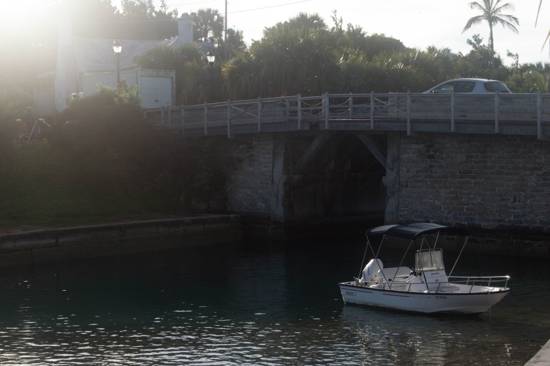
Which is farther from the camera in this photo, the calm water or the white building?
the white building

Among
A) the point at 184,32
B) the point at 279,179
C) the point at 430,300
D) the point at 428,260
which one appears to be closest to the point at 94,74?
the point at 184,32

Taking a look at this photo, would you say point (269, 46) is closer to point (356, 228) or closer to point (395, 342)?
point (356, 228)

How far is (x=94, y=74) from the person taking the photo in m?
62.7

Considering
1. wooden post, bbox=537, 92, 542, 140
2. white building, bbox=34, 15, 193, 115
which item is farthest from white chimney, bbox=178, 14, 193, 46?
wooden post, bbox=537, 92, 542, 140

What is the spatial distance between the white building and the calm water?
2315cm

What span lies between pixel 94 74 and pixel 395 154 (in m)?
30.1

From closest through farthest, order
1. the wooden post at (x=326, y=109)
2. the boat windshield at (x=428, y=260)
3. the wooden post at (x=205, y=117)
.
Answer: the boat windshield at (x=428, y=260), the wooden post at (x=326, y=109), the wooden post at (x=205, y=117)

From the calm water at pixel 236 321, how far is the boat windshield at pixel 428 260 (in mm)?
1605

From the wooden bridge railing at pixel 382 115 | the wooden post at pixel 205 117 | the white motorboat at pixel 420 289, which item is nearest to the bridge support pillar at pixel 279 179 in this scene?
the wooden bridge railing at pixel 382 115

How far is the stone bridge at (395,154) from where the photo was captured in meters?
35.3

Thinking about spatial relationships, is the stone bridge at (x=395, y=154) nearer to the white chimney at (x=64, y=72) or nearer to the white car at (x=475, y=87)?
the white car at (x=475, y=87)

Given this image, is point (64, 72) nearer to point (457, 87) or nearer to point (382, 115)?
point (382, 115)

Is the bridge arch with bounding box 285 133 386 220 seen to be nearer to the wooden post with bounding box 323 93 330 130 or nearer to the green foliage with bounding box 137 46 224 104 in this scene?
the wooden post with bounding box 323 93 330 130

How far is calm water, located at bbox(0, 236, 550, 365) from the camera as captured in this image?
21109 mm
